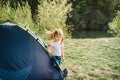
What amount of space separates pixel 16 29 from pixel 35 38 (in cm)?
54

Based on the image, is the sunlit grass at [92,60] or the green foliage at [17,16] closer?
the sunlit grass at [92,60]

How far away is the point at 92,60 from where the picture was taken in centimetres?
1092

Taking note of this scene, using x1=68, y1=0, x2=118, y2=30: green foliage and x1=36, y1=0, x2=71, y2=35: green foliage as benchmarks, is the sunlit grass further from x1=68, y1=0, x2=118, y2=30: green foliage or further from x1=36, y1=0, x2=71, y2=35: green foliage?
x1=68, y1=0, x2=118, y2=30: green foliage

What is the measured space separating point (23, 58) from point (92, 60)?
3.08m

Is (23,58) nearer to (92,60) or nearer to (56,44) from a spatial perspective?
(56,44)

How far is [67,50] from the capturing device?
41.2ft

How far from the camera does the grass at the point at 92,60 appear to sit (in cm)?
927

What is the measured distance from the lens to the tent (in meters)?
8.46

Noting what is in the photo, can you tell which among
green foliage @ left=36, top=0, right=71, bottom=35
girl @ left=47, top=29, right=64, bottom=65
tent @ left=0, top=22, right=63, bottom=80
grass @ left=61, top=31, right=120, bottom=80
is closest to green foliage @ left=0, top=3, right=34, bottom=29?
green foliage @ left=36, top=0, right=71, bottom=35

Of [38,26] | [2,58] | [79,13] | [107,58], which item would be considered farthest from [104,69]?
[79,13]

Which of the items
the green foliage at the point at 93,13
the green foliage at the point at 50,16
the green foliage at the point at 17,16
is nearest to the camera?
the green foliage at the point at 17,16

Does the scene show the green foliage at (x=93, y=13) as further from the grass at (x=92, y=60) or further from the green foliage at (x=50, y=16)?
the grass at (x=92, y=60)

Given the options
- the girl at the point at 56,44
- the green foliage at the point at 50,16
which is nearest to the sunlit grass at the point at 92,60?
the girl at the point at 56,44

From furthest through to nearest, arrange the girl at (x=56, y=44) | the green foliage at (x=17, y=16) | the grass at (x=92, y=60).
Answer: the green foliage at (x=17, y=16) → the grass at (x=92, y=60) → the girl at (x=56, y=44)
